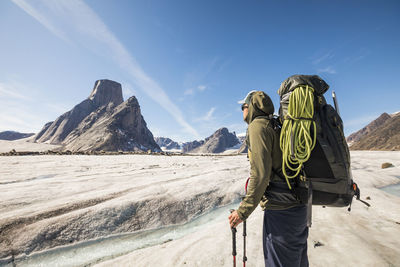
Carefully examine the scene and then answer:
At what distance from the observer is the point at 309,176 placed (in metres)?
2.22

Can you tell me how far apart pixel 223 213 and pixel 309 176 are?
17.3 feet

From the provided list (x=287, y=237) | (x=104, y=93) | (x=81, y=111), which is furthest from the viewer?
(x=104, y=93)

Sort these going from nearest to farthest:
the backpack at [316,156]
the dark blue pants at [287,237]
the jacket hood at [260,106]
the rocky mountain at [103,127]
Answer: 1. the backpack at [316,156]
2. the dark blue pants at [287,237]
3. the jacket hood at [260,106]
4. the rocky mountain at [103,127]

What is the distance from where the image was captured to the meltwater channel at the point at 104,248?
12.8ft

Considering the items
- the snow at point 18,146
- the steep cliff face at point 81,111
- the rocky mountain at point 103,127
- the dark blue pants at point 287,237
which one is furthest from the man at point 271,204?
the steep cliff face at point 81,111

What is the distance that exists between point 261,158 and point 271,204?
0.75m

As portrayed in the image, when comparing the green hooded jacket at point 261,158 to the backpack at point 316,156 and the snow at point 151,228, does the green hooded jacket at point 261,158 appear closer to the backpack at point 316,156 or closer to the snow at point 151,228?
the backpack at point 316,156

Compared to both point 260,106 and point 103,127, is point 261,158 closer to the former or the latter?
point 260,106

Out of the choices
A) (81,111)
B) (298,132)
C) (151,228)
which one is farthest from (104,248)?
(81,111)

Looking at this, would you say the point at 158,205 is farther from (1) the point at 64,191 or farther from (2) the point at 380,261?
(2) the point at 380,261

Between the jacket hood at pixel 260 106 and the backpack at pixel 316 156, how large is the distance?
11.0 inches

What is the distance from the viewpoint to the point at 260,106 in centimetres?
255

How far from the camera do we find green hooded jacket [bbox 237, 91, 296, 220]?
86.7 inches

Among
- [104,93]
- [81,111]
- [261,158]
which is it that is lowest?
[261,158]
